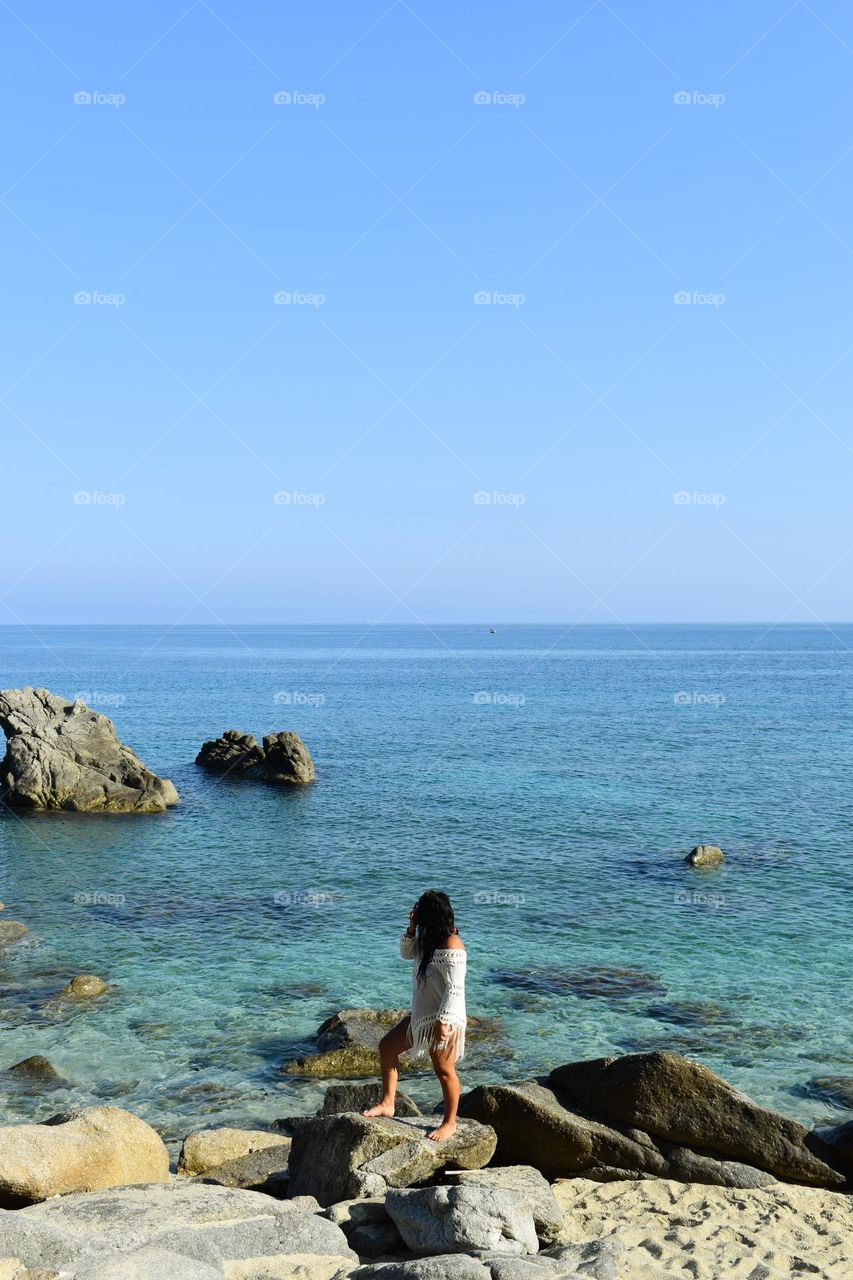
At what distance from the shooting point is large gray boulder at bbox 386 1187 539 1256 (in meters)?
10.1

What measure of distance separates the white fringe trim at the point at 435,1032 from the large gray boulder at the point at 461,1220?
7.23 ft

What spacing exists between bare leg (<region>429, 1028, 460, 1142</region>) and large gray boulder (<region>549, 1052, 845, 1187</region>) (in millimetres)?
3329

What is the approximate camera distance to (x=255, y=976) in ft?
86.9

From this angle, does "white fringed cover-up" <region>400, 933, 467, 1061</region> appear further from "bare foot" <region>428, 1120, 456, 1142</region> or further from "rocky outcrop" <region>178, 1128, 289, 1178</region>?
"rocky outcrop" <region>178, 1128, 289, 1178</region>

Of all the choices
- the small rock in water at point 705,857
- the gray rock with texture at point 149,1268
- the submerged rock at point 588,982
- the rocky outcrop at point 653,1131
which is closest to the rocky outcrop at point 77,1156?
the gray rock with texture at point 149,1268

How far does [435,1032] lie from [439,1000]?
1.36 feet

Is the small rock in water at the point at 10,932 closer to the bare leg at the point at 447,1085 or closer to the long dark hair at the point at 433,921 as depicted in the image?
the bare leg at the point at 447,1085

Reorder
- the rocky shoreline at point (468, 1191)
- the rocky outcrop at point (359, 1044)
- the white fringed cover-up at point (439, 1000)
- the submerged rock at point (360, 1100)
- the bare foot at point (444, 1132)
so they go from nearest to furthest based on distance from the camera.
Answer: the rocky shoreline at point (468, 1191) < the bare foot at point (444, 1132) < the white fringed cover-up at point (439, 1000) < the submerged rock at point (360, 1100) < the rocky outcrop at point (359, 1044)

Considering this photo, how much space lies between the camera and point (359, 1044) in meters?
20.8

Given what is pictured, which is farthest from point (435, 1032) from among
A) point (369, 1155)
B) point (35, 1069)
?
point (35, 1069)

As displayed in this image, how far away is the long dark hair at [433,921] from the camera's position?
41.7 feet

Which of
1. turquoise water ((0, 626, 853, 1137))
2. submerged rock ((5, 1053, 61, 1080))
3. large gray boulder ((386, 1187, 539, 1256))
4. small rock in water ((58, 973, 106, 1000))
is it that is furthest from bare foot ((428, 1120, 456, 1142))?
small rock in water ((58, 973, 106, 1000))

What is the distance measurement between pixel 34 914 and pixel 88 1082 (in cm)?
1405

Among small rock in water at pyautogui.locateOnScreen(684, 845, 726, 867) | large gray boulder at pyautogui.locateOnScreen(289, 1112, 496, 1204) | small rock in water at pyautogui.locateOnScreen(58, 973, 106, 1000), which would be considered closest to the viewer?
large gray boulder at pyautogui.locateOnScreen(289, 1112, 496, 1204)
